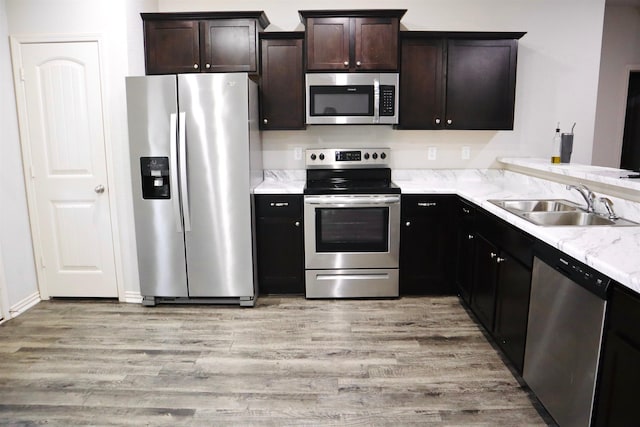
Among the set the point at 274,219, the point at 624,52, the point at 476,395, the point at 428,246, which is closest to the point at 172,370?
the point at 274,219

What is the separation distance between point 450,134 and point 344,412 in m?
2.76

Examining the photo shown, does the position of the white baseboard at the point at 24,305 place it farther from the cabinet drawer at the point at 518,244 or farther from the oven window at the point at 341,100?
the cabinet drawer at the point at 518,244

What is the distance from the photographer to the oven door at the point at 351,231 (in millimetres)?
3547

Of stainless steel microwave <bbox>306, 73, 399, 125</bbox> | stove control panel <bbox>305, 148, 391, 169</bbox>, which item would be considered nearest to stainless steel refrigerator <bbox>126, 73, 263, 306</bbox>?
stainless steel microwave <bbox>306, 73, 399, 125</bbox>

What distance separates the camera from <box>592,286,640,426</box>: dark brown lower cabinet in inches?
59.1

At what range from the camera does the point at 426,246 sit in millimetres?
3646

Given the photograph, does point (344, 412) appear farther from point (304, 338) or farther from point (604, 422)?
point (604, 422)

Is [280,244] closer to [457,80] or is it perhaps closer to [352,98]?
[352,98]

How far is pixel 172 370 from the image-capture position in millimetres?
2633

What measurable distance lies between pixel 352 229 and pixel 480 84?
64.3 inches

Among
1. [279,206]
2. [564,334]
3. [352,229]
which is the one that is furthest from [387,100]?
[564,334]

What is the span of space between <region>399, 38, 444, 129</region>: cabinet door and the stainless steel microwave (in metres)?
0.12

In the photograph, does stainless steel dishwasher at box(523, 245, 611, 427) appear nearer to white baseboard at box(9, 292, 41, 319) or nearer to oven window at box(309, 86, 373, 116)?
oven window at box(309, 86, 373, 116)

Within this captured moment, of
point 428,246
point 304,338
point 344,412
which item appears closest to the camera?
point 344,412
